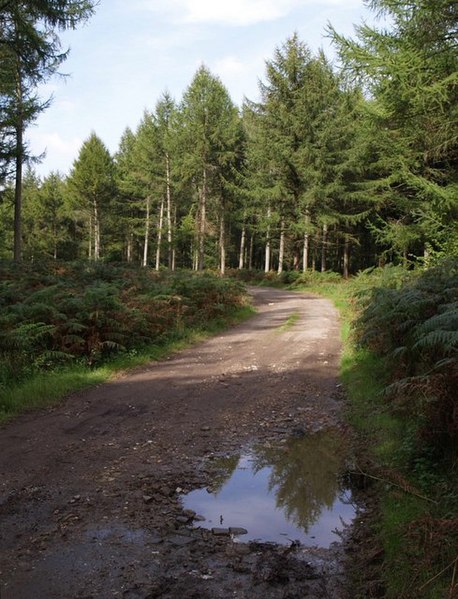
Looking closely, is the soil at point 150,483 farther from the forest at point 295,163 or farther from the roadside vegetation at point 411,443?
the forest at point 295,163

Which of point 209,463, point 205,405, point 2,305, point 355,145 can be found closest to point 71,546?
point 209,463

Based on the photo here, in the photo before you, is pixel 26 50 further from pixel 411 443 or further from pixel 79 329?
pixel 411 443

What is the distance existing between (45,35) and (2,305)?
880cm

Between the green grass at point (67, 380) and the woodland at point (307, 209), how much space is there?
33cm

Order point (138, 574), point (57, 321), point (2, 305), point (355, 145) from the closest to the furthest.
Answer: point (138, 574) → point (57, 321) → point (2, 305) → point (355, 145)

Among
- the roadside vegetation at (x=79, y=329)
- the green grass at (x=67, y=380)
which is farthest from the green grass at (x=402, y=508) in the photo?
the roadside vegetation at (x=79, y=329)

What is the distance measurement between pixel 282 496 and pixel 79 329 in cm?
630

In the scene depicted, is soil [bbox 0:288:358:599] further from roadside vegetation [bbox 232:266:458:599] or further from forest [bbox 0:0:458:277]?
forest [bbox 0:0:458:277]

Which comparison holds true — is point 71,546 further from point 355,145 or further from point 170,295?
point 355,145

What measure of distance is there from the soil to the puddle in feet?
0.66

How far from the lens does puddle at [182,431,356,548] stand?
4.40 metres

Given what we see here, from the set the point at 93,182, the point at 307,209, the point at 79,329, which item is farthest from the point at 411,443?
the point at 93,182

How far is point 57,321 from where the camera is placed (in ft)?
33.7

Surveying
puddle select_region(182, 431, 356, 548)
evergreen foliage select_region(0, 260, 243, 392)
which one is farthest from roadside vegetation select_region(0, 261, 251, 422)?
puddle select_region(182, 431, 356, 548)
